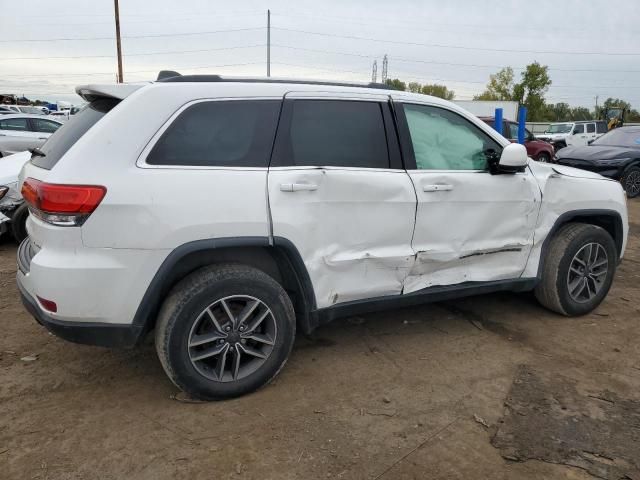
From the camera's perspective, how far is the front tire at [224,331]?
2873 mm

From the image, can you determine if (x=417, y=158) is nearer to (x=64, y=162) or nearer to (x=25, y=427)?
(x=64, y=162)

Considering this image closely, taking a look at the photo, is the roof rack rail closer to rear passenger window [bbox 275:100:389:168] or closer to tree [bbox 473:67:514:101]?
rear passenger window [bbox 275:100:389:168]

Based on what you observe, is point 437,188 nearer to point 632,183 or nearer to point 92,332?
point 92,332

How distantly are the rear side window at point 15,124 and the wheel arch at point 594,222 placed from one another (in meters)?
11.5

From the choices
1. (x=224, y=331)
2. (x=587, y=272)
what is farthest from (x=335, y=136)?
(x=587, y=272)

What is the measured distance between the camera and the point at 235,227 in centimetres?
289

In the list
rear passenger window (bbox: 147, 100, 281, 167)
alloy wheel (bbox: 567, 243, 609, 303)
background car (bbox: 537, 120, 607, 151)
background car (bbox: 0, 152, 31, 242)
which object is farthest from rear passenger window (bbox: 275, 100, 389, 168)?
background car (bbox: 537, 120, 607, 151)

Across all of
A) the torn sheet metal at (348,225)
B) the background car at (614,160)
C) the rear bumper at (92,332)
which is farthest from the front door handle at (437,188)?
the background car at (614,160)

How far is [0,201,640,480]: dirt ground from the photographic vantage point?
2.58m

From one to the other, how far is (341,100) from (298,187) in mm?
713

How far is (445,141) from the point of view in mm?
3748

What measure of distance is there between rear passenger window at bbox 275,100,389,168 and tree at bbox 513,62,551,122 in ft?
162

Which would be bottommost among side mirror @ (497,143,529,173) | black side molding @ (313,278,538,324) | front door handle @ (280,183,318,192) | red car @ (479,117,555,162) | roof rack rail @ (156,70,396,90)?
black side molding @ (313,278,538,324)

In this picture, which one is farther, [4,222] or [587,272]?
[4,222]
